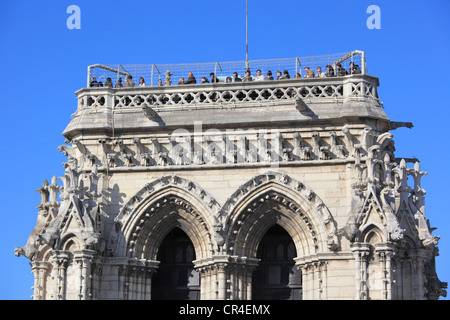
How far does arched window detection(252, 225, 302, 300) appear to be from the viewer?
3788cm

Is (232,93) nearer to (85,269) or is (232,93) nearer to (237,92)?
(237,92)

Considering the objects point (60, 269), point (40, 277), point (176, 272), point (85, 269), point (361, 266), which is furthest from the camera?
point (176, 272)

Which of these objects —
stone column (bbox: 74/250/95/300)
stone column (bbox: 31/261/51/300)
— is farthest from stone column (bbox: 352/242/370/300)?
stone column (bbox: 31/261/51/300)

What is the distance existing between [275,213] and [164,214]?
3.01 metres

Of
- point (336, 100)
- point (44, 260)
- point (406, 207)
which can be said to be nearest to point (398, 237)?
point (406, 207)

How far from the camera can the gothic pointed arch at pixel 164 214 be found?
123 ft

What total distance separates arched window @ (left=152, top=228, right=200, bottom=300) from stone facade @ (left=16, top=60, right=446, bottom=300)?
0.37 ft

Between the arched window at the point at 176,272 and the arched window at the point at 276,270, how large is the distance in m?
1.75

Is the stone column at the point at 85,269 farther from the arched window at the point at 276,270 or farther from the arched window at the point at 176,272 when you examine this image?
the arched window at the point at 276,270

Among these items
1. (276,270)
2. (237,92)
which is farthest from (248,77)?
(276,270)

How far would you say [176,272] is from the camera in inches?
1522

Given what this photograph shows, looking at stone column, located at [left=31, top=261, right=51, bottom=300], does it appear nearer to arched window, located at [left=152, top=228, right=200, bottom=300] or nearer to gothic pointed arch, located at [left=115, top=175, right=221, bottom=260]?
gothic pointed arch, located at [left=115, top=175, right=221, bottom=260]

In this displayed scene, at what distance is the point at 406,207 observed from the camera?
120ft

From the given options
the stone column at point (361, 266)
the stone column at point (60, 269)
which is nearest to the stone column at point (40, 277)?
the stone column at point (60, 269)
